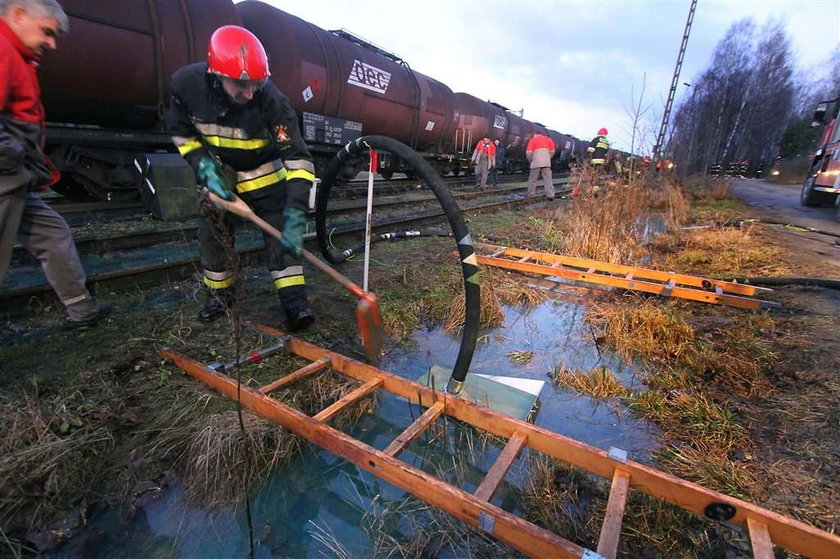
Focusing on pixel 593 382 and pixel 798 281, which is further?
pixel 798 281

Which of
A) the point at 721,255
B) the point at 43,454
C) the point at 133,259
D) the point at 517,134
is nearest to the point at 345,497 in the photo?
the point at 43,454

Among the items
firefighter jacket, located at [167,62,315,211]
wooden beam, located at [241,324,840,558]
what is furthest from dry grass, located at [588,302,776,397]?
firefighter jacket, located at [167,62,315,211]

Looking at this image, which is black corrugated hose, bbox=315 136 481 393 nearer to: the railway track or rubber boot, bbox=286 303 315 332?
rubber boot, bbox=286 303 315 332

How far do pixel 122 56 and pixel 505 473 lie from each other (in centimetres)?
611

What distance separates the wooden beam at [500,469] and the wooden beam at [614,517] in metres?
0.36

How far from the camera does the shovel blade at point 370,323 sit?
7.55 ft

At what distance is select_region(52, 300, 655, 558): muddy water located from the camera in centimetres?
151

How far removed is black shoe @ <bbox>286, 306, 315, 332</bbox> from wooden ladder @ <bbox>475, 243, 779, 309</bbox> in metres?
2.44

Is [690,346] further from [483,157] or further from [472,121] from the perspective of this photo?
[472,121]

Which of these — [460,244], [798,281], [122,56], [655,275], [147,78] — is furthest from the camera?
[147,78]

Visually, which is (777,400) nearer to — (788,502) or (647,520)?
(788,502)

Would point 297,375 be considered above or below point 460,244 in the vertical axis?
below

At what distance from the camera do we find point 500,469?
62.7 inches

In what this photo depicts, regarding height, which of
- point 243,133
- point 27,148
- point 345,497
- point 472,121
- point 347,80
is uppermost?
point 347,80
